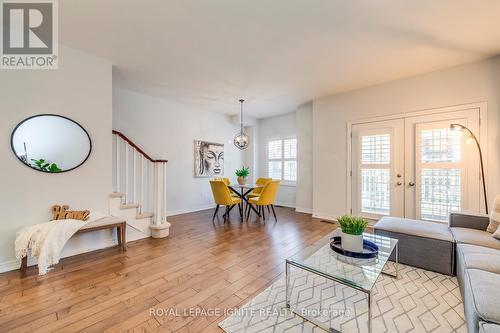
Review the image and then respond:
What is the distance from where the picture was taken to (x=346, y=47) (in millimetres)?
2725

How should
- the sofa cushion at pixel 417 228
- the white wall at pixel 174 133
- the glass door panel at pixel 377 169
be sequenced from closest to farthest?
the sofa cushion at pixel 417 228 < the glass door panel at pixel 377 169 < the white wall at pixel 174 133

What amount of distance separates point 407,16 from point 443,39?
2.75 ft

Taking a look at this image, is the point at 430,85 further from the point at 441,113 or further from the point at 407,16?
the point at 407,16

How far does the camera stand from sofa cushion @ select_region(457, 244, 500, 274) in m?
1.50

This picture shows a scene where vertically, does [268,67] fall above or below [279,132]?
above

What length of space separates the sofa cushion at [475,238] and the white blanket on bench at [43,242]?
13.6 ft

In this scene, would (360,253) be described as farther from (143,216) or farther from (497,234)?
(143,216)

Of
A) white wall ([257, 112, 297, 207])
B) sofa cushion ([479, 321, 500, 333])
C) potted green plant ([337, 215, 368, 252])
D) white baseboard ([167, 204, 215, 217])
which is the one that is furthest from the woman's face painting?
sofa cushion ([479, 321, 500, 333])

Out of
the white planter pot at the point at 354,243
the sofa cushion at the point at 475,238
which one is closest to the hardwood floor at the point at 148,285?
the white planter pot at the point at 354,243

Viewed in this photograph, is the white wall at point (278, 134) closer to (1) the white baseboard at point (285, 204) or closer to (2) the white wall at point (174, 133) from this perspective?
(1) the white baseboard at point (285, 204)

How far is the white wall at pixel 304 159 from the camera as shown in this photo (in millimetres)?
5168

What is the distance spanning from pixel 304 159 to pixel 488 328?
14.6 feet

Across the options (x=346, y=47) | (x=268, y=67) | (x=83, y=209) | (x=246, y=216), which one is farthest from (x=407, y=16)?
(x=83, y=209)

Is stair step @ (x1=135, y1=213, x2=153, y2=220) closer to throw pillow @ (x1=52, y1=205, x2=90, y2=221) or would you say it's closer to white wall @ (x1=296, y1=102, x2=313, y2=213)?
throw pillow @ (x1=52, y1=205, x2=90, y2=221)
